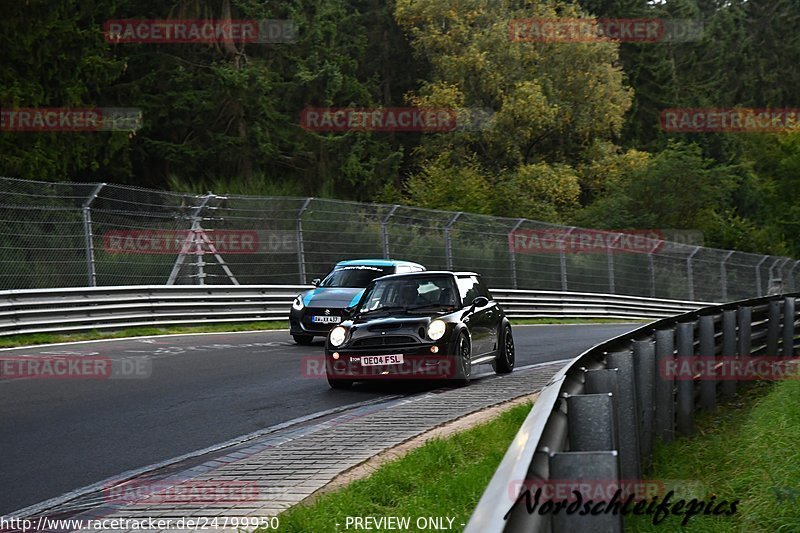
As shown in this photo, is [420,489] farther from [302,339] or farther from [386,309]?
[302,339]

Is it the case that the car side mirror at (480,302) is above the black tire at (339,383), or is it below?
above

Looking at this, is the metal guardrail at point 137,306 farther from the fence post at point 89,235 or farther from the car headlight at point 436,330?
the car headlight at point 436,330

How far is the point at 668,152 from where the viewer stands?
161ft

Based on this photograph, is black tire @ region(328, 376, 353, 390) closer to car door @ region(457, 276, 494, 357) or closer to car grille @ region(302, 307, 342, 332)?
car door @ region(457, 276, 494, 357)

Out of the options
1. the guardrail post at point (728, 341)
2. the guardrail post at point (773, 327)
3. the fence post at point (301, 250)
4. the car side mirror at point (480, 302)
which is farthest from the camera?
the fence post at point (301, 250)

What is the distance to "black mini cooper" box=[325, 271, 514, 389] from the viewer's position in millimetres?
13039

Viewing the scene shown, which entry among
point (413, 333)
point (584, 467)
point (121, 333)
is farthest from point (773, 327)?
point (584, 467)

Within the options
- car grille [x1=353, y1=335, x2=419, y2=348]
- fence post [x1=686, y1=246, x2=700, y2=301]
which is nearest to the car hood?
car grille [x1=353, y1=335, x2=419, y2=348]

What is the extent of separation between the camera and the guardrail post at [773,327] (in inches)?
575

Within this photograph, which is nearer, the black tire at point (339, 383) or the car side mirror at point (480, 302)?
the black tire at point (339, 383)

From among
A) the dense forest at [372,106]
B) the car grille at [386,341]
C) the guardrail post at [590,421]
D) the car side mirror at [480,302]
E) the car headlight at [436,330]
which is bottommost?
the car grille at [386,341]

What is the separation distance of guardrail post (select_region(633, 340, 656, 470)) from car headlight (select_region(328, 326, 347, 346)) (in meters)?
5.32

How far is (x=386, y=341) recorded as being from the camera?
42.9ft

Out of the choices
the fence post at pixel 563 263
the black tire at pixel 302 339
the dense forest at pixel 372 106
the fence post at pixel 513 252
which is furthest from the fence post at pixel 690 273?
the black tire at pixel 302 339
